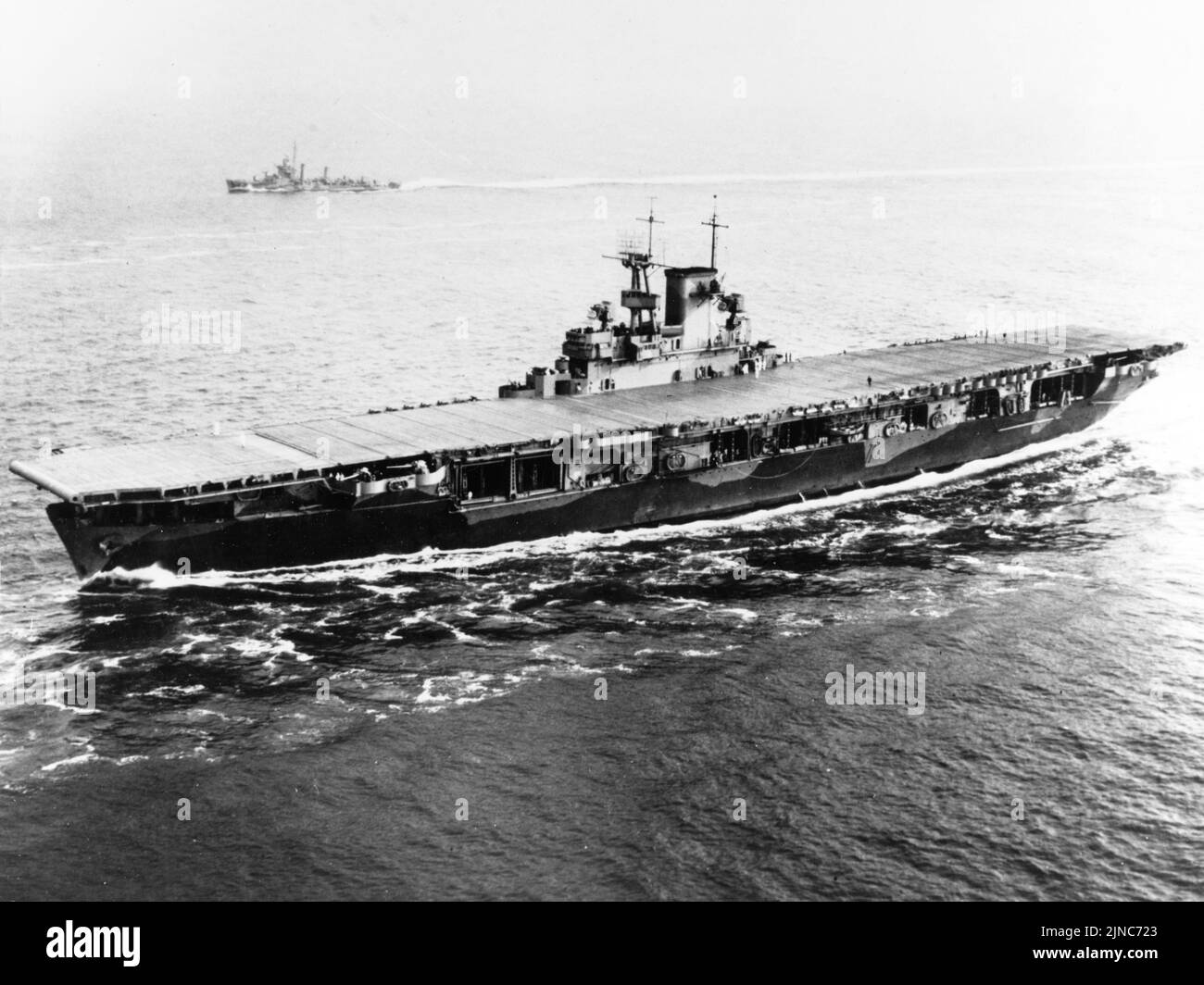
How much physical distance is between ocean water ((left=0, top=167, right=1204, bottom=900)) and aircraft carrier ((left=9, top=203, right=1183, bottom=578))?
2.85ft

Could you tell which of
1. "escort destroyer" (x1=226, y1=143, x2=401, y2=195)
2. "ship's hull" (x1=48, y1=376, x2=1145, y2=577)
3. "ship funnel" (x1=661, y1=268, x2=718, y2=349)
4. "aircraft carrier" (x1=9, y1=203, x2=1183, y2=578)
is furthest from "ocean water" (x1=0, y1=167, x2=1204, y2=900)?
"escort destroyer" (x1=226, y1=143, x2=401, y2=195)

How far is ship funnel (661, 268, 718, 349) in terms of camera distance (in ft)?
129

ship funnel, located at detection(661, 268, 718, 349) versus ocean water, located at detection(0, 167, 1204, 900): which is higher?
ship funnel, located at detection(661, 268, 718, 349)

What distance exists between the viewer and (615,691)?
24.2 meters

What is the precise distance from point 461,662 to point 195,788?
6188 mm

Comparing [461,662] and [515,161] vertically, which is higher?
[515,161]

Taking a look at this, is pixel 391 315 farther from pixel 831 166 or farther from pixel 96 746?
pixel 831 166

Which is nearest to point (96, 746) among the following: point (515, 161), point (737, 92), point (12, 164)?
point (737, 92)

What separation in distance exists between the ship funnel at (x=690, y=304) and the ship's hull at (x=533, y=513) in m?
6.39

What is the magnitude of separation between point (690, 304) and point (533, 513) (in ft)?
35.5

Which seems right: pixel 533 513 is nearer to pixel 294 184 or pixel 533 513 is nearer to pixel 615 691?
pixel 615 691

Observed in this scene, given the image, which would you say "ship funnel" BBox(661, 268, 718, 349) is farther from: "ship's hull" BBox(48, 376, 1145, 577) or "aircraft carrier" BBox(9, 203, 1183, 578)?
"ship's hull" BBox(48, 376, 1145, 577)

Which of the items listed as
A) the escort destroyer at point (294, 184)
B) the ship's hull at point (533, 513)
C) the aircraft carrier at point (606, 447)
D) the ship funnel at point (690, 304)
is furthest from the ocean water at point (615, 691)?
the escort destroyer at point (294, 184)

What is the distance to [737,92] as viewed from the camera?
47375 millimetres
